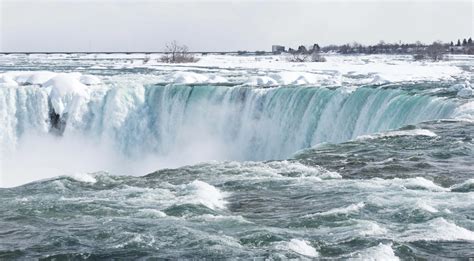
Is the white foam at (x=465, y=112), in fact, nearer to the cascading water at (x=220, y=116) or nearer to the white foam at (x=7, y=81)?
the cascading water at (x=220, y=116)

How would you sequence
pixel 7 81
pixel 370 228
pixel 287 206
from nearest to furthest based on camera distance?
pixel 370 228 < pixel 287 206 < pixel 7 81

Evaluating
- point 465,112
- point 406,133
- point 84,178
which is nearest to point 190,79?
point 465,112

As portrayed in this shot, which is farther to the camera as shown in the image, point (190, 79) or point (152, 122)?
point (190, 79)

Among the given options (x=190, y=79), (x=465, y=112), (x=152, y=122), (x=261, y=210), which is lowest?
(x=152, y=122)

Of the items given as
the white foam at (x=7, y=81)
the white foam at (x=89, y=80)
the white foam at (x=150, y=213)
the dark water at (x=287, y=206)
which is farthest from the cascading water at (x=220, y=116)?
the white foam at (x=150, y=213)

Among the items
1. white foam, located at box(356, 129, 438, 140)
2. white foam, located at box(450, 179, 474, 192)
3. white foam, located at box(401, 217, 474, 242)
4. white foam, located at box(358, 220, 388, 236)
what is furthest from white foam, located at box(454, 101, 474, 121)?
white foam, located at box(358, 220, 388, 236)

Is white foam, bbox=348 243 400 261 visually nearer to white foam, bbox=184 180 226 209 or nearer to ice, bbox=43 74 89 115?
white foam, bbox=184 180 226 209

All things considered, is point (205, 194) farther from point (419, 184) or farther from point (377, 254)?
point (377, 254)
